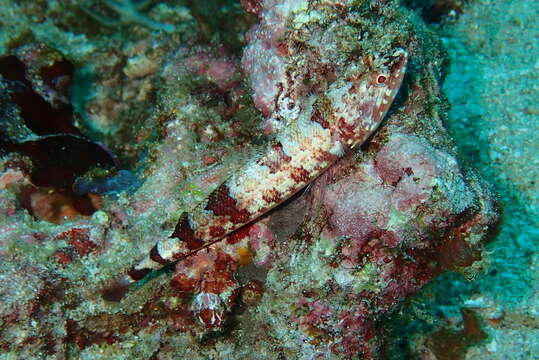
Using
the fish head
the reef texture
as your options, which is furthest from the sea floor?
the fish head

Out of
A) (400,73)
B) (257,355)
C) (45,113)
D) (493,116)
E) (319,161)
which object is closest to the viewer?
(400,73)

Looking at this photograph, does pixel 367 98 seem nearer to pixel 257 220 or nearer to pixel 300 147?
pixel 300 147

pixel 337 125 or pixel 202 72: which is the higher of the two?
pixel 337 125

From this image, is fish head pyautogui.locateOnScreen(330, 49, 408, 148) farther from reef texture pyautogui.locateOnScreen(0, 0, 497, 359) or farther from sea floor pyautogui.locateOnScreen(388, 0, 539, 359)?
sea floor pyautogui.locateOnScreen(388, 0, 539, 359)

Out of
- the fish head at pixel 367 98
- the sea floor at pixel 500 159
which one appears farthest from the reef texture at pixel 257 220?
the sea floor at pixel 500 159

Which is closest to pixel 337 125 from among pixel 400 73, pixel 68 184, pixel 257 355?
pixel 400 73

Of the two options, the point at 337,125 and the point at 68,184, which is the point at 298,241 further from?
the point at 68,184

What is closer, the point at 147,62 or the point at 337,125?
the point at 337,125
